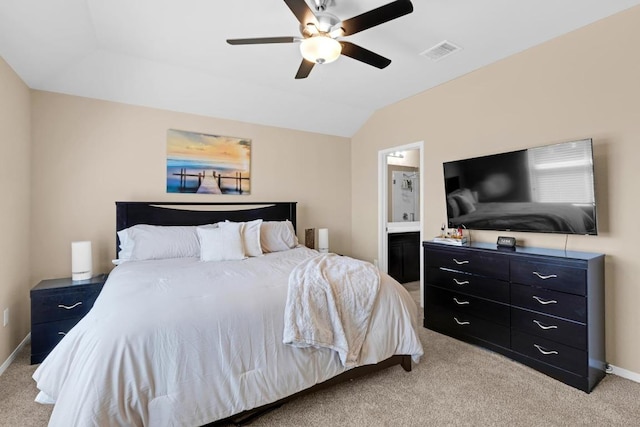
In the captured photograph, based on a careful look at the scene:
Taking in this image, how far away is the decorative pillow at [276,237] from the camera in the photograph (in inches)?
146

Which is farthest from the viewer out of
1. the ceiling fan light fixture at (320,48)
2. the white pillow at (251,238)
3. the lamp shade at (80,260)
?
the white pillow at (251,238)

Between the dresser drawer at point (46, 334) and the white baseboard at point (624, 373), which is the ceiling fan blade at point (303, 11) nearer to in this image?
the dresser drawer at point (46, 334)

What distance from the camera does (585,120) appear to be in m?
2.61

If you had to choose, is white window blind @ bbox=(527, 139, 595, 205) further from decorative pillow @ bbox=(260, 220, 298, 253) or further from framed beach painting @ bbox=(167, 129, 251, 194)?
framed beach painting @ bbox=(167, 129, 251, 194)

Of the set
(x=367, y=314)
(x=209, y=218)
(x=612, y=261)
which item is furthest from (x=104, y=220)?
(x=612, y=261)

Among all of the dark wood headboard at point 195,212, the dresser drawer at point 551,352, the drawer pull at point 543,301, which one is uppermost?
the dark wood headboard at point 195,212

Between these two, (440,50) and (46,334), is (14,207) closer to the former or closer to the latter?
(46,334)

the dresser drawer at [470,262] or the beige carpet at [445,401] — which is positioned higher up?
the dresser drawer at [470,262]

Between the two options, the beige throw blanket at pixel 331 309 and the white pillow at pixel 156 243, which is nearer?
the beige throw blanket at pixel 331 309

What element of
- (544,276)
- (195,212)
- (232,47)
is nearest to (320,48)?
(232,47)

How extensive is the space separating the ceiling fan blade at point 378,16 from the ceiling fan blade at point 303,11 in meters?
0.21

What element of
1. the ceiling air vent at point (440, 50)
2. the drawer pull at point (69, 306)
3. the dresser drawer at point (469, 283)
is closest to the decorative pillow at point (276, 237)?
the dresser drawer at point (469, 283)

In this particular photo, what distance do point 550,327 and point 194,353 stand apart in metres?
2.60

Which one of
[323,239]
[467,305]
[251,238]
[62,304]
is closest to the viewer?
[62,304]
